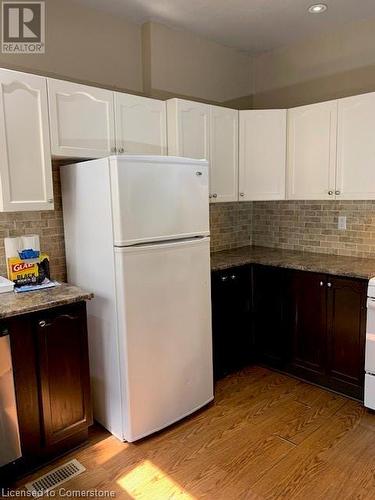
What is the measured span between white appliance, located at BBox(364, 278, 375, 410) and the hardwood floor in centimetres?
14

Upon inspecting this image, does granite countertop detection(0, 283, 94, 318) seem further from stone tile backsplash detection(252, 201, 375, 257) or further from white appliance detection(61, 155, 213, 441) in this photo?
stone tile backsplash detection(252, 201, 375, 257)

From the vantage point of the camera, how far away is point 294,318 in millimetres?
3012

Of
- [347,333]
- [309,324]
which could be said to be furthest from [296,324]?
[347,333]

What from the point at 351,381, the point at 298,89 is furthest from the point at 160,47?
the point at 351,381

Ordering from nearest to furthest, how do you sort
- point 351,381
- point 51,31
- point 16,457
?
point 16,457 → point 51,31 → point 351,381

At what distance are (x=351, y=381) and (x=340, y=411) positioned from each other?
0.22 meters

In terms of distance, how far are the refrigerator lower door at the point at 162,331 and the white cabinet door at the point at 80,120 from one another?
0.71 meters

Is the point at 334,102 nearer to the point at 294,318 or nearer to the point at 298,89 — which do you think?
the point at 298,89

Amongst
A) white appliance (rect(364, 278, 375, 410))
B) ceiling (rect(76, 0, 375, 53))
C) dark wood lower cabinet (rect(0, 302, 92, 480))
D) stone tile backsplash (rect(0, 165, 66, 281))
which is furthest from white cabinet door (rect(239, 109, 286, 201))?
dark wood lower cabinet (rect(0, 302, 92, 480))

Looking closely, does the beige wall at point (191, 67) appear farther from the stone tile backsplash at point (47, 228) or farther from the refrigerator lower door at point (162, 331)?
the refrigerator lower door at point (162, 331)

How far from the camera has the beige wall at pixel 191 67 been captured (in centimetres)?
299

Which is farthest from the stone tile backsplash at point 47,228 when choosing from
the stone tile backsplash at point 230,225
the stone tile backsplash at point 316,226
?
the stone tile backsplash at point 316,226

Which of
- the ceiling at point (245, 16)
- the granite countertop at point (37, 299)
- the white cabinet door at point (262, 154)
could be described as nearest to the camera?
the granite countertop at point (37, 299)

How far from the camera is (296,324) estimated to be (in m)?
3.01
